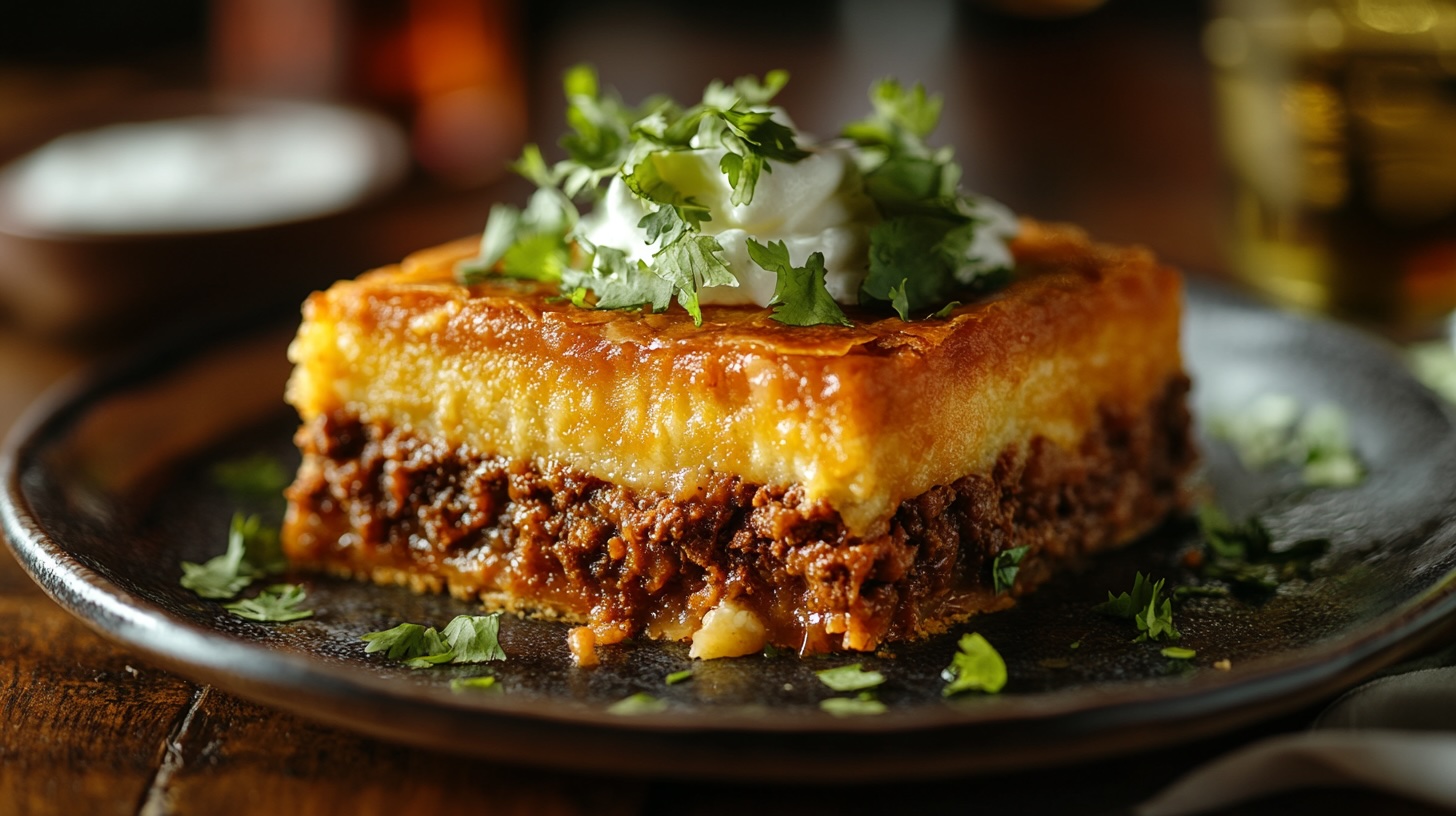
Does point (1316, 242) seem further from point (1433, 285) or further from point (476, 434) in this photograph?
point (476, 434)

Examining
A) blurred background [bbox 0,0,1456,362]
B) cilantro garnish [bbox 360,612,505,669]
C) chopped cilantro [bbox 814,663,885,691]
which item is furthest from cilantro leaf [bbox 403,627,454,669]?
blurred background [bbox 0,0,1456,362]

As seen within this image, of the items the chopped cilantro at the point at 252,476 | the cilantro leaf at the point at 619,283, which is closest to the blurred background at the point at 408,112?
the chopped cilantro at the point at 252,476

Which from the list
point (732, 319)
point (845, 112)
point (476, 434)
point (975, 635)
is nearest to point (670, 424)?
point (732, 319)

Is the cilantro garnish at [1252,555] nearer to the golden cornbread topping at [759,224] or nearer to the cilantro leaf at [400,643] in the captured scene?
the golden cornbread topping at [759,224]

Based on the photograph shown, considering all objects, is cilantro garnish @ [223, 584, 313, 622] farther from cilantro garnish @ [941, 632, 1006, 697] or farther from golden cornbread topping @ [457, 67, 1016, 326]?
cilantro garnish @ [941, 632, 1006, 697]

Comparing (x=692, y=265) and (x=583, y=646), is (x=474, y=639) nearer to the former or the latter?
(x=583, y=646)
